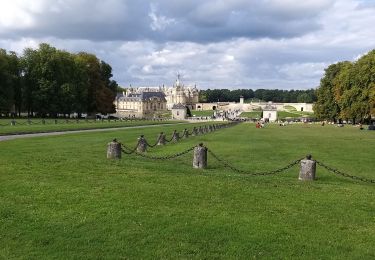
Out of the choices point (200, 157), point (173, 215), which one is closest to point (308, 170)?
point (200, 157)

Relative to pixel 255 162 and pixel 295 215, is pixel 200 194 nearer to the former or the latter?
pixel 295 215

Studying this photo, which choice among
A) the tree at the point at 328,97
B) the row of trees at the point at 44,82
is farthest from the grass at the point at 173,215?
the tree at the point at 328,97

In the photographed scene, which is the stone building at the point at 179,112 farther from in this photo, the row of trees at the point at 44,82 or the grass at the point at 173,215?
the grass at the point at 173,215

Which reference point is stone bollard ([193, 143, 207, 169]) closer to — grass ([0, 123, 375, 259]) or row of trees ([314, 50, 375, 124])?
grass ([0, 123, 375, 259])

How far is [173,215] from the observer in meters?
10.0

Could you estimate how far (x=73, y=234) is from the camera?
29.2ft

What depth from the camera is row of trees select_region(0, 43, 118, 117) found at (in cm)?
8075

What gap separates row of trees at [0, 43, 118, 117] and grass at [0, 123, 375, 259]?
6843 centimetres

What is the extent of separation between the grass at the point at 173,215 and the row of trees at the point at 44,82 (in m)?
68.4

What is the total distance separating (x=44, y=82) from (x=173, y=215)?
78.1 m

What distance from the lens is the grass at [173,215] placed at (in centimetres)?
833

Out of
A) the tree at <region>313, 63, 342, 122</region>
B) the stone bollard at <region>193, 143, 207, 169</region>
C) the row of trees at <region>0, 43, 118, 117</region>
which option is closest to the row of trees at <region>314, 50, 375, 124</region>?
the tree at <region>313, 63, 342, 122</region>

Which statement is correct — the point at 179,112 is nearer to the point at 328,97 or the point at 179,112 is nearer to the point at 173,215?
the point at 328,97

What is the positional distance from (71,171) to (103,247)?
22.2 ft
